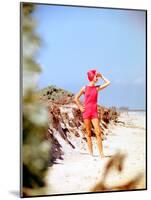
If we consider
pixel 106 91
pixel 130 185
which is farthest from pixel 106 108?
pixel 130 185

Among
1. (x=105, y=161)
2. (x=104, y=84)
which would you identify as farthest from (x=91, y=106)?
(x=105, y=161)

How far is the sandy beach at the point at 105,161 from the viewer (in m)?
2.82


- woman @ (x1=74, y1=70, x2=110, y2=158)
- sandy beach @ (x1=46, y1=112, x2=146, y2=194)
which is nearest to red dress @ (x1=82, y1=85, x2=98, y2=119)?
woman @ (x1=74, y1=70, x2=110, y2=158)

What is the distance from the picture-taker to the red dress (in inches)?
113

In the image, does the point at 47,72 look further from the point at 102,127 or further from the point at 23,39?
the point at 102,127

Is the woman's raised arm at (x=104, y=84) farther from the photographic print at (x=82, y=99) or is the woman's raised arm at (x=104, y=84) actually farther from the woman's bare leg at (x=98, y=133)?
the woman's bare leg at (x=98, y=133)

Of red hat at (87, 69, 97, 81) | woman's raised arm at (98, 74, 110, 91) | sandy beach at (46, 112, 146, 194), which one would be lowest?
sandy beach at (46, 112, 146, 194)

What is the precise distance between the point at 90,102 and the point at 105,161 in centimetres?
36

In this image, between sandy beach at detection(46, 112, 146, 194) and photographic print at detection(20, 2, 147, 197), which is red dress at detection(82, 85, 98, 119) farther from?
sandy beach at detection(46, 112, 146, 194)

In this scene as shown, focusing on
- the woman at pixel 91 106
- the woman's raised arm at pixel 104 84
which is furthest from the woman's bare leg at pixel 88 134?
the woman's raised arm at pixel 104 84

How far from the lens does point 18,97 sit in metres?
2.73

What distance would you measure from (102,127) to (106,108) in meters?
0.12

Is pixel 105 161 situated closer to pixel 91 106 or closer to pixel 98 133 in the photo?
pixel 98 133

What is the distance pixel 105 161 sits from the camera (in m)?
2.90
